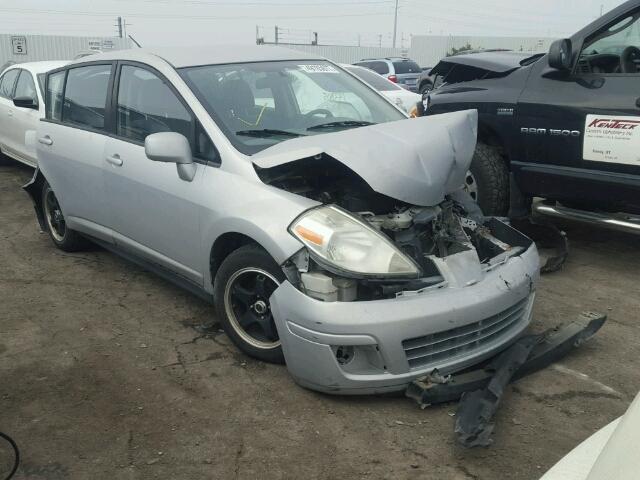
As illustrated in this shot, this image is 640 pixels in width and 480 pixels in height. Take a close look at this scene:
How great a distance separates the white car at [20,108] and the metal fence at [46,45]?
19882mm

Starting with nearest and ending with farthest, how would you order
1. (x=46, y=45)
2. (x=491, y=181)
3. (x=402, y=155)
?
1. (x=402, y=155)
2. (x=491, y=181)
3. (x=46, y=45)

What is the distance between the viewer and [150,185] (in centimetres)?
390

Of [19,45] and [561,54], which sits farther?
[19,45]

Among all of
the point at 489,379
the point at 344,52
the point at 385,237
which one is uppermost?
the point at 344,52

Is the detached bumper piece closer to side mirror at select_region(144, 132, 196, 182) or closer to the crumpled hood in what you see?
the crumpled hood

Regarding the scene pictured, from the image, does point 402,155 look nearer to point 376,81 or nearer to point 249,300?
point 249,300

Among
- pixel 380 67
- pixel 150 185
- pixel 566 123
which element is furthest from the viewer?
pixel 380 67

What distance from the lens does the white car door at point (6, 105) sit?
27.9ft

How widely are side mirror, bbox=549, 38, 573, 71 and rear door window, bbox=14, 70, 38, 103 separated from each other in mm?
6059

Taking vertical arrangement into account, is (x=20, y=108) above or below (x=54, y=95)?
below

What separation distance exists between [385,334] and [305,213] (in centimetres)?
69

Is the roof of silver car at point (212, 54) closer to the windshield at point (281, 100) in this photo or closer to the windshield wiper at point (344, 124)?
the windshield at point (281, 100)

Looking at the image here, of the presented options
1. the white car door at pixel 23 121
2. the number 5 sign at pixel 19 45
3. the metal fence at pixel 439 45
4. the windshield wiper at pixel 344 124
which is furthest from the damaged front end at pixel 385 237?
the metal fence at pixel 439 45

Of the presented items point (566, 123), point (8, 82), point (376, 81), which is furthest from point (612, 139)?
point (8, 82)
